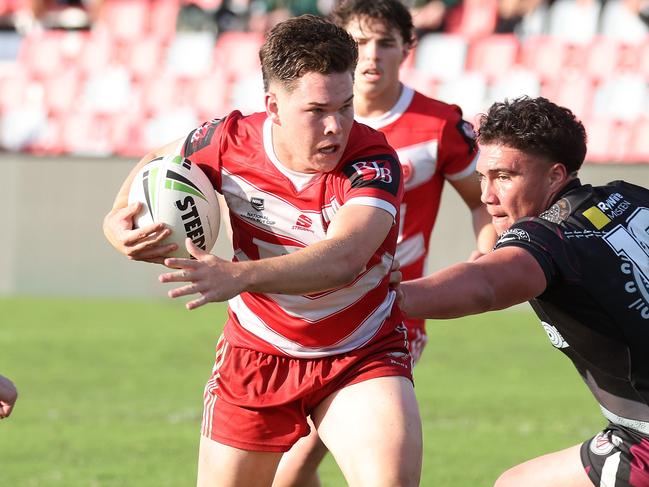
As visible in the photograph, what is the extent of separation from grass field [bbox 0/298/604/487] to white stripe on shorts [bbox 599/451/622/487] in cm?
293

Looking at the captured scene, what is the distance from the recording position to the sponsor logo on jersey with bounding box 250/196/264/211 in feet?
16.5

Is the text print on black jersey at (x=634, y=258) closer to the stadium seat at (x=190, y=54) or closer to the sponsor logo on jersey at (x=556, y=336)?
the sponsor logo on jersey at (x=556, y=336)

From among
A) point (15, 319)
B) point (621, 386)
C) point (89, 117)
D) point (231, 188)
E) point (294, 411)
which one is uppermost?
point (231, 188)

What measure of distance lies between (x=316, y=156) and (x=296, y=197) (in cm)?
23

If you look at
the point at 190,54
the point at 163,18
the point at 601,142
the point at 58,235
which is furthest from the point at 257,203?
the point at 163,18

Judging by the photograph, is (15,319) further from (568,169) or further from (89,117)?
(568,169)

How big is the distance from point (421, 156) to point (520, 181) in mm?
2241

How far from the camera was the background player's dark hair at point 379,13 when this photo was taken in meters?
6.72

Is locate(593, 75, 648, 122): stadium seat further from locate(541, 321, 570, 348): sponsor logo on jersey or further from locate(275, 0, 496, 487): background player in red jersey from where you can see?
locate(541, 321, 570, 348): sponsor logo on jersey

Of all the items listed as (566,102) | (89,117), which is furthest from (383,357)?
(89,117)

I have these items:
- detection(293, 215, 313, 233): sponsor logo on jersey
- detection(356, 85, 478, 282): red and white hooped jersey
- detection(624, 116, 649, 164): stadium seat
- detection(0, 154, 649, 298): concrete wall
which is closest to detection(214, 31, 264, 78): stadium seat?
detection(0, 154, 649, 298): concrete wall

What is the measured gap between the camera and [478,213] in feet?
22.1

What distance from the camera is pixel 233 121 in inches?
206

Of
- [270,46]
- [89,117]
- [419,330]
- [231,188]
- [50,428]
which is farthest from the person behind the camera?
[89,117]
